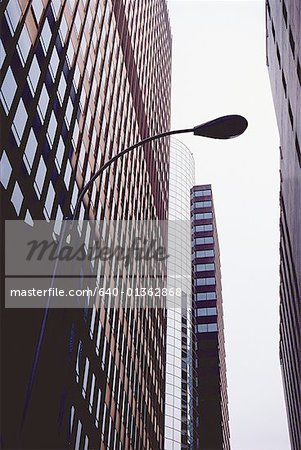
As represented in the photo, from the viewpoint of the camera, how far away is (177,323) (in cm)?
8412

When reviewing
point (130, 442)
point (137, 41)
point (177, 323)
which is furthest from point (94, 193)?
point (177, 323)

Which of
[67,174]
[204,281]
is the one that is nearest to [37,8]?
[67,174]

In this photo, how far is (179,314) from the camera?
86625 mm

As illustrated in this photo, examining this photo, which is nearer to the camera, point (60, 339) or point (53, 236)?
point (60, 339)

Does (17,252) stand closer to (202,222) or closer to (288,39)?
(288,39)

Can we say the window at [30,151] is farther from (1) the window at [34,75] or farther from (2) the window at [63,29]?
(2) the window at [63,29]

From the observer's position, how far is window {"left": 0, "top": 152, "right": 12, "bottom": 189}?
22.8 meters

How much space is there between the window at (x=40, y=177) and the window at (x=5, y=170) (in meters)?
3.65

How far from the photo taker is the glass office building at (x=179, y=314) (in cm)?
7412

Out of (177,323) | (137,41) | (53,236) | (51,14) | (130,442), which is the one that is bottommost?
(130,442)

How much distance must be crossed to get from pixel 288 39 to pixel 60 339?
86.1ft

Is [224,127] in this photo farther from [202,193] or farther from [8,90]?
[202,193]

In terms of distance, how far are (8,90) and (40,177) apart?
18.0 feet

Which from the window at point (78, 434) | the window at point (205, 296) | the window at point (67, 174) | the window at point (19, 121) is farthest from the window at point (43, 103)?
the window at point (205, 296)
